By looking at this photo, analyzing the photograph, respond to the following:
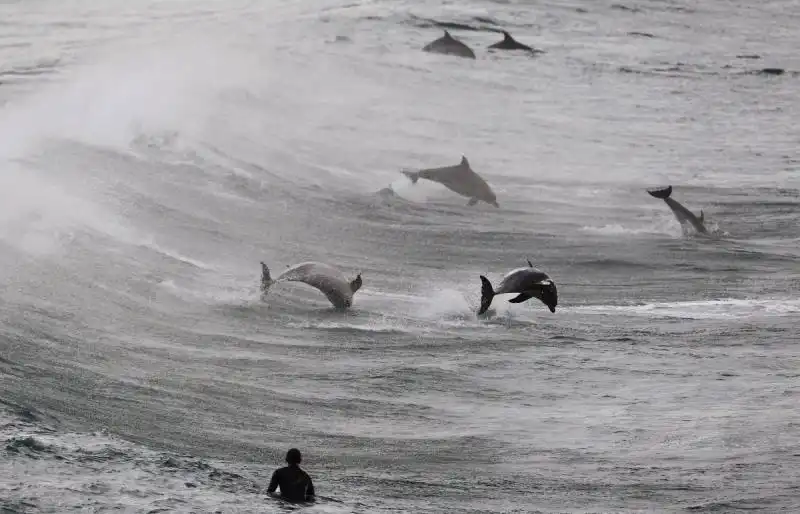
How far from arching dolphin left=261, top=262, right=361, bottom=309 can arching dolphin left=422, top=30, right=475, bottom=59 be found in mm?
24919

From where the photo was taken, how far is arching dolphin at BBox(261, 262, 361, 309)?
20.3 metres

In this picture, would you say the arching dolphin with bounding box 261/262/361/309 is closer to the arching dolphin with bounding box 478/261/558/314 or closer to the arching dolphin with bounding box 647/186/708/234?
the arching dolphin with bounding box 478/261/558/314

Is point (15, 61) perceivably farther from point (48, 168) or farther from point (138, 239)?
point (138, 239)

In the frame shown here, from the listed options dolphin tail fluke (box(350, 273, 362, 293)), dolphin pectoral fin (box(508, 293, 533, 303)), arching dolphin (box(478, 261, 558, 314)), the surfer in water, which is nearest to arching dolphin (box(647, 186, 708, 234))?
arching dolphin (box(478, 261, 558, 314))

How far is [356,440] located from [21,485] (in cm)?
406

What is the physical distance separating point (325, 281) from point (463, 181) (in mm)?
9073

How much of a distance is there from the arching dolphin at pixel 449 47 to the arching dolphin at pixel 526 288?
2534 cm

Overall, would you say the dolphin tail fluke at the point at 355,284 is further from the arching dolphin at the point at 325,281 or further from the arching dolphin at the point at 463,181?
the arching dolphin at the point at 463,181

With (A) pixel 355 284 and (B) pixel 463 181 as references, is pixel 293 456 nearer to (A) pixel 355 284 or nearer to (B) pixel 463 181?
(A) pixel 355 284

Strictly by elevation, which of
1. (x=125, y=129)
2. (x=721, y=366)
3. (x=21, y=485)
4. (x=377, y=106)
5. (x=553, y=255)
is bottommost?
(x=21, y=485)

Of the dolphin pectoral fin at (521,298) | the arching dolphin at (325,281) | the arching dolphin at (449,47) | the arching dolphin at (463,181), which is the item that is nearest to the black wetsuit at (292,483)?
the dolphin pectoral fin at (521,298)

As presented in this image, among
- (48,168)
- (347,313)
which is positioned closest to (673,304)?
(347,313)

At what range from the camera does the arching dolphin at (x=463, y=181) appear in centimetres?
2870

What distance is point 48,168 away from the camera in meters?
25.8
